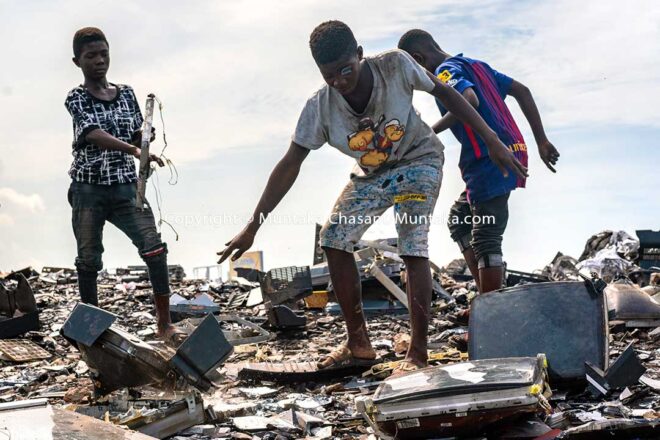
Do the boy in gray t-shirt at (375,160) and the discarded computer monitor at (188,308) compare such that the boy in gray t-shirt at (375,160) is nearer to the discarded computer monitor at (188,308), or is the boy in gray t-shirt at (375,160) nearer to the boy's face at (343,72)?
the boy's face at (343,72)

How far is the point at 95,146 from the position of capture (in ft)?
20.3

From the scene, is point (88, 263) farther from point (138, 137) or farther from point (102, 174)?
point (138, 137)

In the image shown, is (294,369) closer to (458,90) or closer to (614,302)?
(458,90)

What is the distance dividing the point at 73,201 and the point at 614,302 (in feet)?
14.2

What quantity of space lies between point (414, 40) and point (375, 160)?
152 centimetres

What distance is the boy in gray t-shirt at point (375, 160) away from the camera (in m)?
4.67

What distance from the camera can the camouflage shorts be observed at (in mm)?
4770

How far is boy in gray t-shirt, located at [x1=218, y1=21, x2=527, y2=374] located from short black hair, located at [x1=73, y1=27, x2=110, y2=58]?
210 cm

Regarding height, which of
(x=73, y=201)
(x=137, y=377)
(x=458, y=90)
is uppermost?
(x=458, y=90)

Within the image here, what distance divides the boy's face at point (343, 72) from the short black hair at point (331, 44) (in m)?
0.03

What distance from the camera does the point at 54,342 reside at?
23.7 feet

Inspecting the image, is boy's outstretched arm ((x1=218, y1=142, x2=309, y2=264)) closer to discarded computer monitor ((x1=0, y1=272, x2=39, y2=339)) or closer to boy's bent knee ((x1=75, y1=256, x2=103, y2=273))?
boy's bent knee ((x1=75, y1=256, x2=103, y2=273))

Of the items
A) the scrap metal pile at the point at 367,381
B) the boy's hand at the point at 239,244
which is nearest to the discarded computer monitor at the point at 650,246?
the scrap metal pile at the point at 367,381

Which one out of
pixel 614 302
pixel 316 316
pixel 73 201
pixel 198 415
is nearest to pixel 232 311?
pixel 316 316
